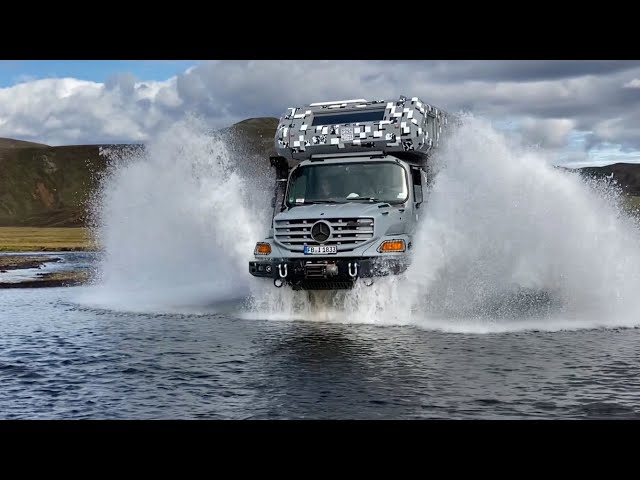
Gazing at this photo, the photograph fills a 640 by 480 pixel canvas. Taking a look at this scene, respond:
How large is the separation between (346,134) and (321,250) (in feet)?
9.31

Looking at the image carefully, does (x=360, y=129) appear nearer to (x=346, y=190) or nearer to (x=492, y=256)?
(x=346, y=190)

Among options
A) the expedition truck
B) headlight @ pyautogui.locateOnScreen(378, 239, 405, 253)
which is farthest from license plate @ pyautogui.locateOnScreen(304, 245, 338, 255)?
headlight @ pyautogui.locateOnScreen(378, 239, 405, 253)

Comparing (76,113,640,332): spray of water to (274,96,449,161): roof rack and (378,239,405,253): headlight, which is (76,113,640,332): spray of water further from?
(274,96,449,161): roof rack

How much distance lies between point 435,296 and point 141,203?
1130 cm

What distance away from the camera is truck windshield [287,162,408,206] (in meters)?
16.0

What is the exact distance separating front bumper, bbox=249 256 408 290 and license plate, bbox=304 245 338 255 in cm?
12

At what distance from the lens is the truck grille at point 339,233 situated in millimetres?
15008

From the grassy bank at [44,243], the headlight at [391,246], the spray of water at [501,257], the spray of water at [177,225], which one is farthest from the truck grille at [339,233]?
the grassy bank at [44,243]

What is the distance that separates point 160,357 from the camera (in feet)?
37.7

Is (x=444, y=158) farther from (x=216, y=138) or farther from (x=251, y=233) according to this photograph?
(x=216, y=138)

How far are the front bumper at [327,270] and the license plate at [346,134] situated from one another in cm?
286

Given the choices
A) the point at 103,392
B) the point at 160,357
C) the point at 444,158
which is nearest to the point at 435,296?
the point at 444,158

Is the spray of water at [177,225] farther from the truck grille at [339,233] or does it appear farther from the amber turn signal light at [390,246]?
the amber turn signal light at [390,246]

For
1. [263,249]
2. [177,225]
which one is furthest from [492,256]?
[177,225]
